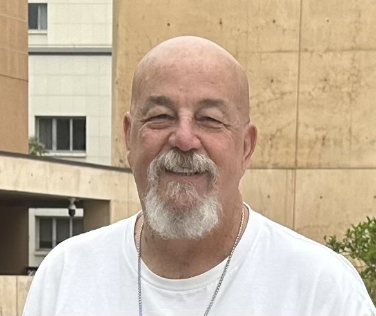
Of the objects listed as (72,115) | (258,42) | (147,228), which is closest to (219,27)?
(258,42)

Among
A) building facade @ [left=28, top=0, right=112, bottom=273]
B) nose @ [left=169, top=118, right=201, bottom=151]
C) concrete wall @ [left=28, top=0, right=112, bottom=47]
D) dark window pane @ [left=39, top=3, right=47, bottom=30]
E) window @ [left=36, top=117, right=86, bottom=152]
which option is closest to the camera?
nose @ [left=169, top=118, right=201, bottom=151]

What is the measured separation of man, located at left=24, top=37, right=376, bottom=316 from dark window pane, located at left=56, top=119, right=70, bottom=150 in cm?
3553

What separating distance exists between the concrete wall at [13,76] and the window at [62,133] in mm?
20545

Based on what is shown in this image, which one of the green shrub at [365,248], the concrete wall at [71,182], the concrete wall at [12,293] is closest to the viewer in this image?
the green shrub at [365,248]

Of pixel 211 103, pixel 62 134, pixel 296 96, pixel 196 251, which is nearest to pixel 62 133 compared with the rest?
pixel 62 134

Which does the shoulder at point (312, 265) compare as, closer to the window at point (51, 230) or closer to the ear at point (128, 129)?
the ear at point (128, 129)

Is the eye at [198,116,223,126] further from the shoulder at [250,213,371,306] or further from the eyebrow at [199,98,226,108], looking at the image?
the shoulder at [250,213,371,306]

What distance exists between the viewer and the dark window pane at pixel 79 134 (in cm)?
3772

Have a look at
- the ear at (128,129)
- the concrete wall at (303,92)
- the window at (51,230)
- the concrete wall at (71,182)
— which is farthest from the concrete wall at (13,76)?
the window at (51,230)

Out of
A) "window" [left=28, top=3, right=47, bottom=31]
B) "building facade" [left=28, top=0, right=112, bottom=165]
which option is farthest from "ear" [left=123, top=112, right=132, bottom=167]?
"window" [left=28, top=3, right=47, bottom=31]

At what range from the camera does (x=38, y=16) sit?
38.9 meters

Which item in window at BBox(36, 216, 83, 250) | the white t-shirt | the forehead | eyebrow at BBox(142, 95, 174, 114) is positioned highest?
the forehead

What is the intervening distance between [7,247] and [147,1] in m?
9.14

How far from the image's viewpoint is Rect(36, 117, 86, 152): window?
1484 inches
